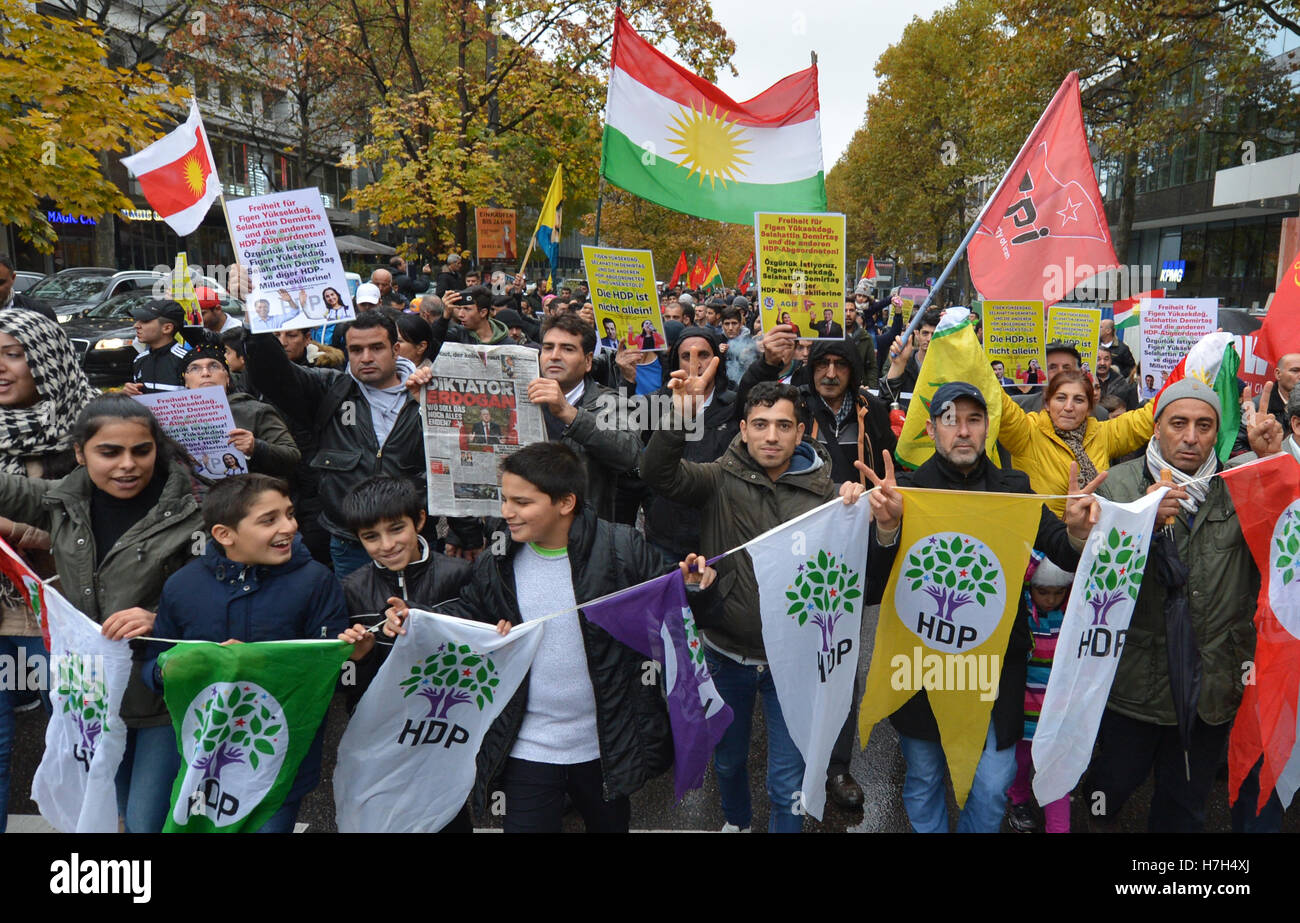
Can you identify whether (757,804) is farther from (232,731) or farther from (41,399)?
(41,399)

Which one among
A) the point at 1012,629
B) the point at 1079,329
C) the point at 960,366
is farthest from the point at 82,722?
the point at 1079,329

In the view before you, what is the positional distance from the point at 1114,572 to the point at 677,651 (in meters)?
1.52

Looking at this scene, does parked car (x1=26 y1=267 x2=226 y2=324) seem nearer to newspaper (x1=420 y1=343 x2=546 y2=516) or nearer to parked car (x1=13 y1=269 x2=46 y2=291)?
parked car (x1=13 y1=269 x2=46 y2=291)

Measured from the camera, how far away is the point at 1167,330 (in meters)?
6.88

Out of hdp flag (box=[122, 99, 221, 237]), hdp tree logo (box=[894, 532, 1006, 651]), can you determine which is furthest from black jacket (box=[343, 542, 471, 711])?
hdp flag (box=[122, 99, 221, 237])

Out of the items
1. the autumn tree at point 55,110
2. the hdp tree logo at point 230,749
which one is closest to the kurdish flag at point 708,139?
the hdp tree logo at point 230,749

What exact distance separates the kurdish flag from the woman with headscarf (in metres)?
3.12

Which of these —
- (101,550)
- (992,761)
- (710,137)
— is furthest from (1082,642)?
(710,137)

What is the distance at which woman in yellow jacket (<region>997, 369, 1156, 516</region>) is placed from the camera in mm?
4242

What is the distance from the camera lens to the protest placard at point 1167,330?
6695mm

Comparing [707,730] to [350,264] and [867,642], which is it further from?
[350,264]

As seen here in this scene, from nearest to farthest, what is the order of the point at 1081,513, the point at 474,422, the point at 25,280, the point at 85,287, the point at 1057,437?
1. the point at 1081,513
2. the point at 474,422
3. the point at 1057,437
4. the point at 85,287
5. the point at 25,280

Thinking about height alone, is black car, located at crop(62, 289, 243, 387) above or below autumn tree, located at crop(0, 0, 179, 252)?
below
